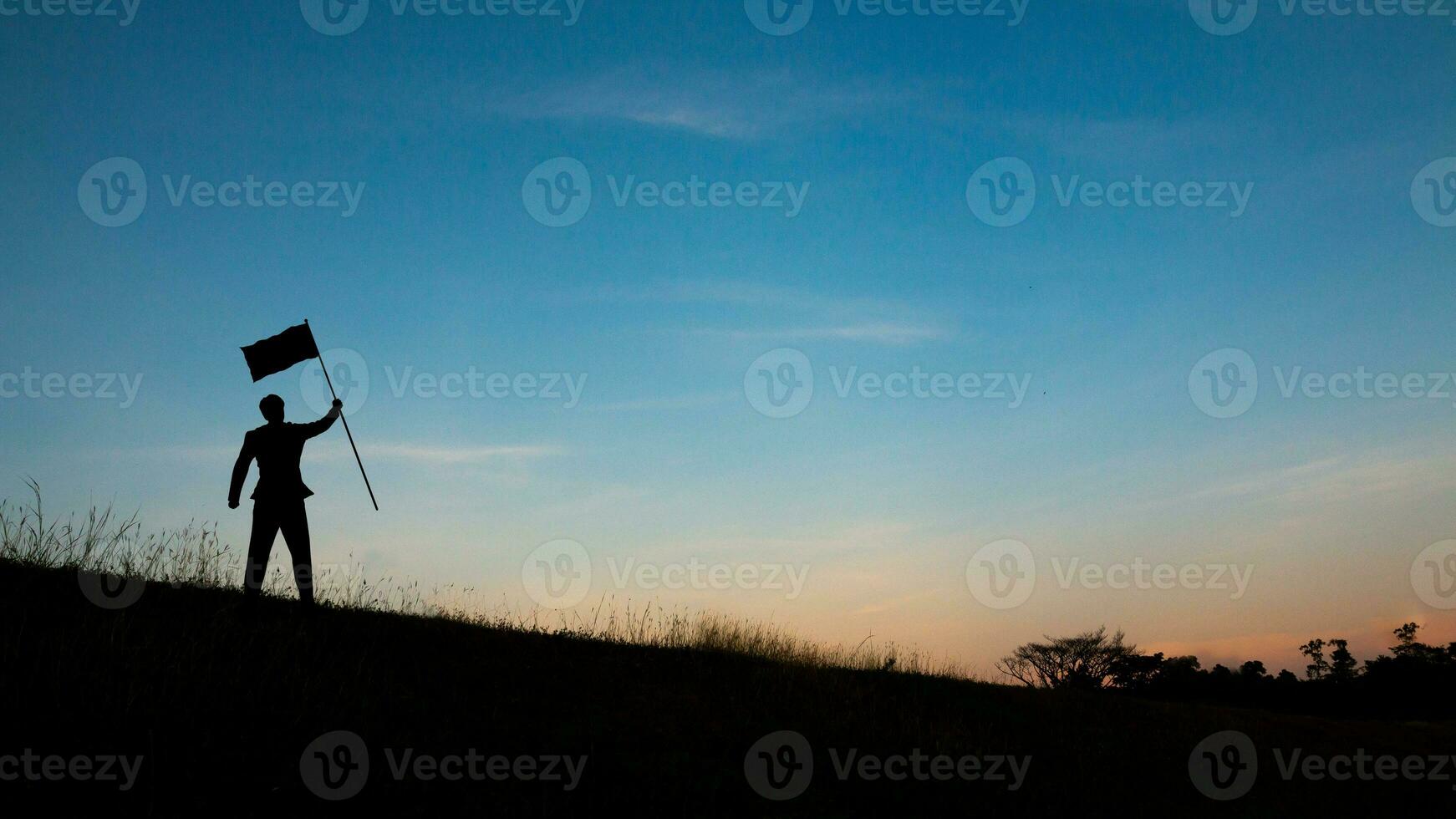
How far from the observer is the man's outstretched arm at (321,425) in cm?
1274

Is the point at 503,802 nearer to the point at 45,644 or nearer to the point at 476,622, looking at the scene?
the point at 45,644

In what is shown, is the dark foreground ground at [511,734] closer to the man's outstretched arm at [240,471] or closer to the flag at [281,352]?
the man's outstretched arm at [240,471]

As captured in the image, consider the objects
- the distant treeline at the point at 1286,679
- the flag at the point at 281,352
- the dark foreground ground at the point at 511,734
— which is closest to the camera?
the dark foreground ground at the point at 511,734

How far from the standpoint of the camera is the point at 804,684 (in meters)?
16.3

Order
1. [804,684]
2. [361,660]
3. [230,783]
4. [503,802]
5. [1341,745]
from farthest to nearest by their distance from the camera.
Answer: [1341,745] < [804,684] < [361,660] < [503,802] < [230,783]

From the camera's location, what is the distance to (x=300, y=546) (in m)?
12.5

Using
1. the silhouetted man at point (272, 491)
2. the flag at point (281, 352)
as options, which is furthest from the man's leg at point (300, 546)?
the flag at point (281, 352)

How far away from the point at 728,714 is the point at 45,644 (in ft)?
27.6

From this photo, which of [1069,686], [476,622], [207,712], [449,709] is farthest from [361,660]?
[1069,686]

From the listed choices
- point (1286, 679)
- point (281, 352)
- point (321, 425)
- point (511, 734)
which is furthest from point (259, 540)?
point (1286, 679)

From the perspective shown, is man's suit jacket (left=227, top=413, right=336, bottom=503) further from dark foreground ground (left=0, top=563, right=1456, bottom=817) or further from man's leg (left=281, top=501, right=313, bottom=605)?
dark foreground ground (left=0, top=563, right=1456, bottom=817)

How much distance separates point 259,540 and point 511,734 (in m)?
4.16

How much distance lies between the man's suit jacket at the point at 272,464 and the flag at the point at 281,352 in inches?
62.8

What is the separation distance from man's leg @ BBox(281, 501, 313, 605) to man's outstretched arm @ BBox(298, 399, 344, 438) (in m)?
0.92
